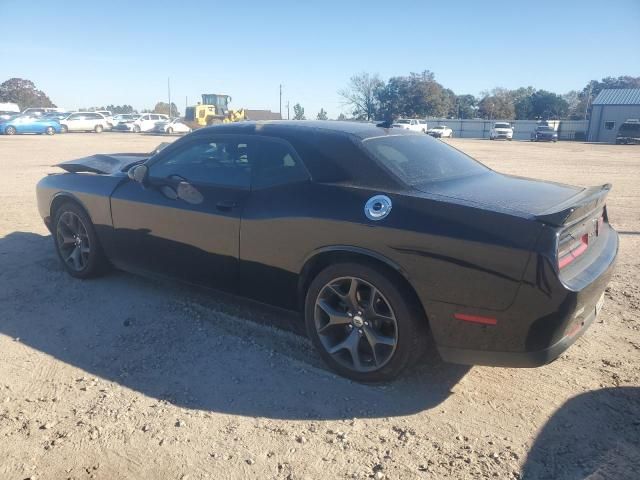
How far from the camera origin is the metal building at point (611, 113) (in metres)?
52.8

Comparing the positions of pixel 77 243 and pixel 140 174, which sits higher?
pixel 140 174

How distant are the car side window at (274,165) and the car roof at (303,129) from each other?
115 mm

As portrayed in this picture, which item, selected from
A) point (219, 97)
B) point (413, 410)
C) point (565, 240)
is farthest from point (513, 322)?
point (219, 97)

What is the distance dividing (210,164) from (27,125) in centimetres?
3626

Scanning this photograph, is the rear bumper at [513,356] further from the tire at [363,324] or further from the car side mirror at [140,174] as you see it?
the car side mirror at [140,174]

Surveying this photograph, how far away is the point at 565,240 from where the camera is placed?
269cm

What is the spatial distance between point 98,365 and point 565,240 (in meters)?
2.94

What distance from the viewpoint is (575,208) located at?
271 cm

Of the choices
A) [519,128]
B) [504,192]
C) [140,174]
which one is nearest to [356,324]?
[504,192]

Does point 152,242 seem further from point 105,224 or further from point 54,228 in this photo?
point 54,228

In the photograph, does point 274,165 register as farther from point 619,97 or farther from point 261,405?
point 619,97

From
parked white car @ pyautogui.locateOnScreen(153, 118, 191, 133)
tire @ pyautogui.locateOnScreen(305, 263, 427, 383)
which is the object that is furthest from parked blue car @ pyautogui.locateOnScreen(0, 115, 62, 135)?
tire @ pyautogui.locateOnScreen(305, 263, 427, 383)

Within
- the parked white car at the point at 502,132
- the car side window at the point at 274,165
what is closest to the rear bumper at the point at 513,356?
the car side window at the point at 274,165

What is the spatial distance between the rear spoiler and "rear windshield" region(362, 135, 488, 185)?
2.60ft
